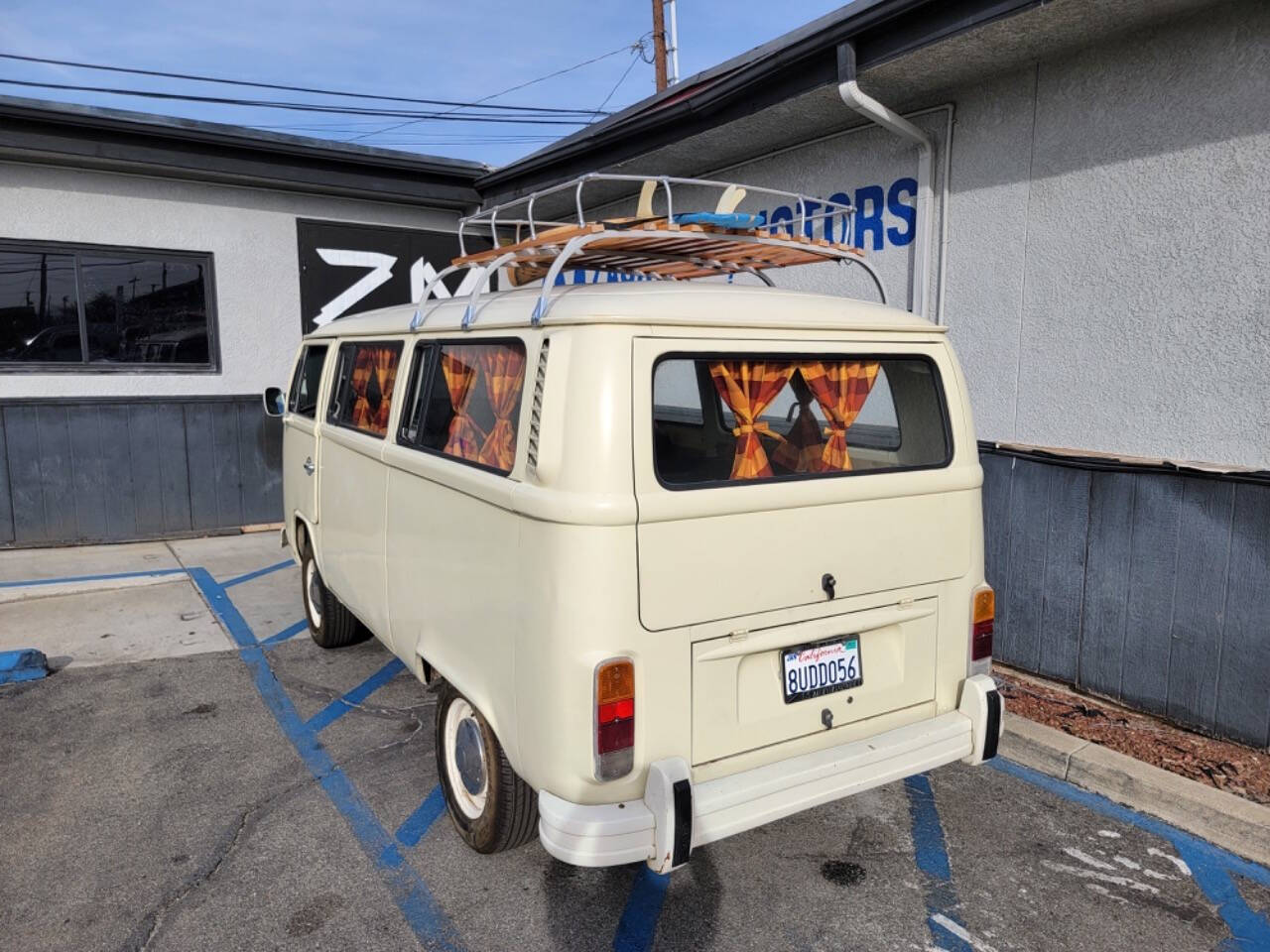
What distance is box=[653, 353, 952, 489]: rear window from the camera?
2873mm

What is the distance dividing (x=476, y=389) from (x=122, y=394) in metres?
7.07

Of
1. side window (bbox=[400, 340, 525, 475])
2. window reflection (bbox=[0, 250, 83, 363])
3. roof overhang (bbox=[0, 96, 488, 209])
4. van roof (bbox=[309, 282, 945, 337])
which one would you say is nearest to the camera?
van roof (bbox=[309, 282, 945, 337])

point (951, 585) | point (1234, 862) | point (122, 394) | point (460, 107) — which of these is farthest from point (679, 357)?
point (460, 107)

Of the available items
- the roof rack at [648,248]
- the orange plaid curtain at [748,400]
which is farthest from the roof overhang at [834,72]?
the orange plaid curtain at [748,400]

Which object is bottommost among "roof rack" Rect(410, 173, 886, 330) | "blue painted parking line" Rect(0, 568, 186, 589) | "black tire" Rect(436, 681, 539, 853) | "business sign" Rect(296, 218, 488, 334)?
"blue painted parking line" Rect(0, 568, 186, 589)

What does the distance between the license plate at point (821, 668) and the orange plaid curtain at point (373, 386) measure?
207 cm

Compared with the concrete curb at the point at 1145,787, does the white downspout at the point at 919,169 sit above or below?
above

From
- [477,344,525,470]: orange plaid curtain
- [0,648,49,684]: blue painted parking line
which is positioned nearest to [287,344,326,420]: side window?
[0,648,49,684]: blue painted parking line

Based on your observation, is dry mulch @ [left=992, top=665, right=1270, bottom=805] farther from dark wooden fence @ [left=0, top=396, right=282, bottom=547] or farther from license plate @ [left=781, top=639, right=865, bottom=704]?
dark wooden fence @ [left=0, top=396, right=282, bottom=547]

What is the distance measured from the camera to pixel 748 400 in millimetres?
2924

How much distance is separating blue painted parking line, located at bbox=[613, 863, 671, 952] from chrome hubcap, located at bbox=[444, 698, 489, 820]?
2.04ft

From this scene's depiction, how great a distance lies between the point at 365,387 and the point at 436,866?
2301 millimetres

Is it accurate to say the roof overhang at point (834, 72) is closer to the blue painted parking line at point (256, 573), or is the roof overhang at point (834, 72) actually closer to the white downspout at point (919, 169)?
the white downspout at point (919, 169)

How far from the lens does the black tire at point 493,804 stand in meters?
3.00
